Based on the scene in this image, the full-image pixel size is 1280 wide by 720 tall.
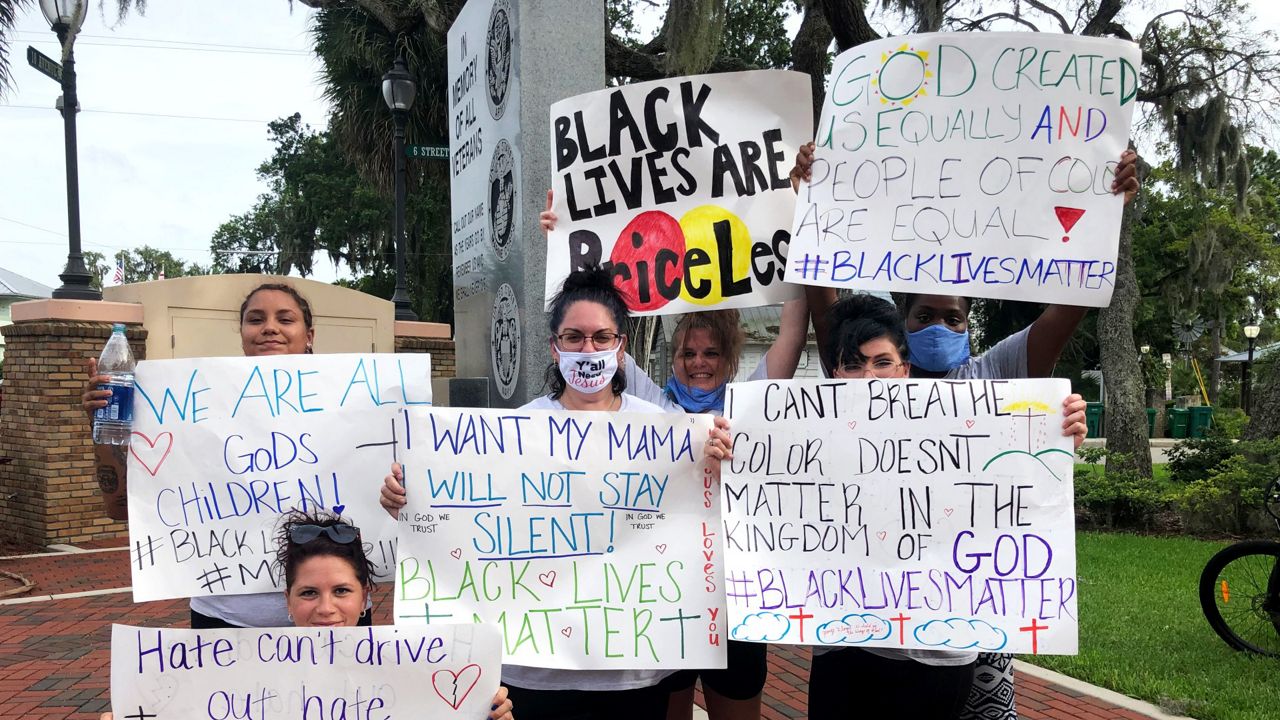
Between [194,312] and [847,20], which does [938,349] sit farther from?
[194,312]

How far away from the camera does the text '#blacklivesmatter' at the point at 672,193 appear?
3438mm

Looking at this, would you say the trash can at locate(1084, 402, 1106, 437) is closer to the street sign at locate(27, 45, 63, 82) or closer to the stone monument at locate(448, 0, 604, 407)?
the stone monument at locate(448, 0, 604, 407)

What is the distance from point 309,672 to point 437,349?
35.5 feet

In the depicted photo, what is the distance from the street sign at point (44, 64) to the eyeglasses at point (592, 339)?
918cm

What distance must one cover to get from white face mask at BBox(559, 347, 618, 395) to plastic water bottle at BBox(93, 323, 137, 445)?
1.28 m

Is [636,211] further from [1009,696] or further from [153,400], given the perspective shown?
[1009,696]

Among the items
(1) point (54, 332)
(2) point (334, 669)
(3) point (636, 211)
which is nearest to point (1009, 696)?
(2) point (334, 669)

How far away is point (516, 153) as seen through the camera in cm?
463

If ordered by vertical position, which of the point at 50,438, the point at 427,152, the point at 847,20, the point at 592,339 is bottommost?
the point at 50,438

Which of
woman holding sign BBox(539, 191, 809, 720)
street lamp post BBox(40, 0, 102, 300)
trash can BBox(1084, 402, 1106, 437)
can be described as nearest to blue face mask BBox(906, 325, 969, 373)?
woman holding sign BBox(539, 191, 809, 720)

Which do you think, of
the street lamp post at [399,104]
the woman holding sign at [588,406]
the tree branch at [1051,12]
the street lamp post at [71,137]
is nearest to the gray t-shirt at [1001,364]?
the woman holding sign at [588,406]

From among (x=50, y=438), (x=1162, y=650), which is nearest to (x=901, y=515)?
(x=1162, y=650)

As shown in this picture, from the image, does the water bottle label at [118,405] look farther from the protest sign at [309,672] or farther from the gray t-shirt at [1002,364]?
the gray t-shirt at [1002,364]

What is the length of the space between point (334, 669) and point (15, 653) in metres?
5.04
